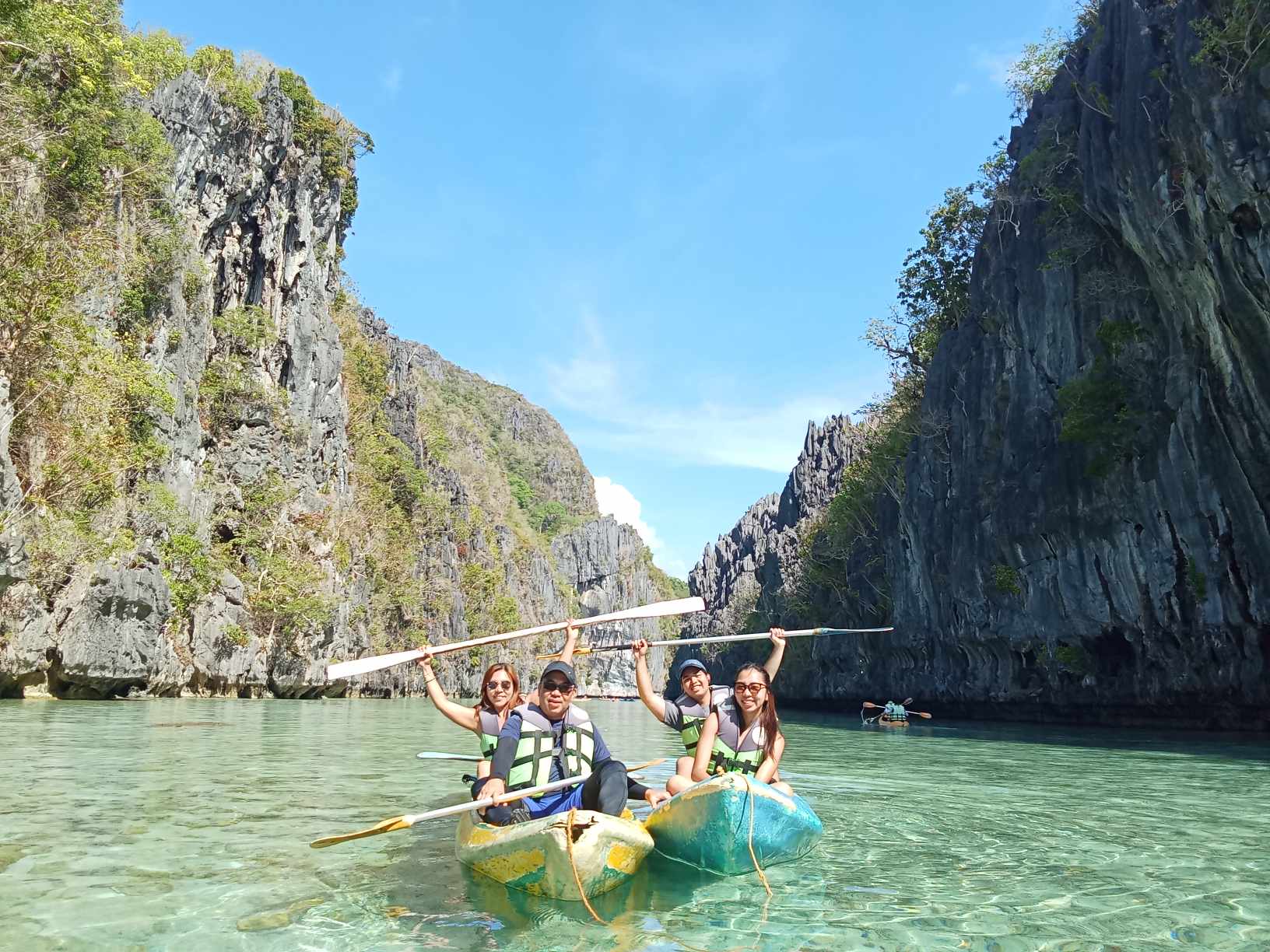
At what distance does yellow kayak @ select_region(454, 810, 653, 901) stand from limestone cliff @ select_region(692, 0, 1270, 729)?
17.0 meters

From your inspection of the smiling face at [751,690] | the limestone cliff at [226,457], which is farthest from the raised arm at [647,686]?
the limestone cliff at [226,457]

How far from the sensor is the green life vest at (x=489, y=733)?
7.62 m

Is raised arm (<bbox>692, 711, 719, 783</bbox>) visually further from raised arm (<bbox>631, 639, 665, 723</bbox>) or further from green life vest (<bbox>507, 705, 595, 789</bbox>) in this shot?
raised arm (<bbox>631, 639, 665, 723</bbox>)

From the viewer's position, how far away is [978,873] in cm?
660

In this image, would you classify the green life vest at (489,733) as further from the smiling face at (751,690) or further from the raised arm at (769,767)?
the raised arm at (769,767)

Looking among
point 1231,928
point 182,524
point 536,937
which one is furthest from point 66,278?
point 1231,928

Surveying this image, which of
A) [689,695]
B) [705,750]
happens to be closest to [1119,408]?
[689,695]

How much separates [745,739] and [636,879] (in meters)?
1.61

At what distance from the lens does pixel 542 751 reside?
6570mm

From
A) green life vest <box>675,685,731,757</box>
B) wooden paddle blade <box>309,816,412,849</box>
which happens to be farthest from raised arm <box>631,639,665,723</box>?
wooden paddle blade <box>309,816,412,849</box>

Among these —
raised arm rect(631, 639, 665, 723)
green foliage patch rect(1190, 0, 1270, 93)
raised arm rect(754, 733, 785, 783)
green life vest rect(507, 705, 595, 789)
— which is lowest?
raised arm rect(754, 733, 785, 783)

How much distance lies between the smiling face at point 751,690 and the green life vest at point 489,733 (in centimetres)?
204

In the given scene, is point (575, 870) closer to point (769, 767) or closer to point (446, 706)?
point (769, 767)

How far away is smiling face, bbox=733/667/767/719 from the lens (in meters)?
7.22
